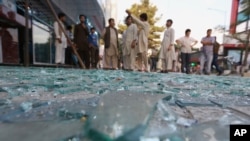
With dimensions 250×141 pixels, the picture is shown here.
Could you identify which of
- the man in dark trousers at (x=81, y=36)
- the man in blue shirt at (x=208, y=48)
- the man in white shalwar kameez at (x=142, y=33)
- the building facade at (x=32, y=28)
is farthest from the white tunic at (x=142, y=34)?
the building facade at (x=32, y=28)

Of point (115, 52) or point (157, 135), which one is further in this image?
point (115, 52)

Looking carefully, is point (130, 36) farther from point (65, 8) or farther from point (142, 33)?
point (65, 8)

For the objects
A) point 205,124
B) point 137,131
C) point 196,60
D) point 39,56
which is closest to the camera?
point 137,131

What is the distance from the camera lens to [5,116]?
2.24 ft

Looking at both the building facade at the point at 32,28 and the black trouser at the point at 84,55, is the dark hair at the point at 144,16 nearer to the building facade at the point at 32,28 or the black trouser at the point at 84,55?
the black trouser at the point at 84,55

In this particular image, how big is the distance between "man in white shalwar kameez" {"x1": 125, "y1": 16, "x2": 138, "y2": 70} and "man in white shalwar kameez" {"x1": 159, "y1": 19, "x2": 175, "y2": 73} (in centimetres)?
80

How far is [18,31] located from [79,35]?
2.21 m

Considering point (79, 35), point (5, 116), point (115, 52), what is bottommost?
point (5, 116)

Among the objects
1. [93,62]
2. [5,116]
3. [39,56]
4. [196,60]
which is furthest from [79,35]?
[196,60]

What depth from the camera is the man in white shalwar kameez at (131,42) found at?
18.1 ft

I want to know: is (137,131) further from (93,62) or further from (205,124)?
(93,62)

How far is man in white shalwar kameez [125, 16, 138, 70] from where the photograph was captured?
18.1 feet

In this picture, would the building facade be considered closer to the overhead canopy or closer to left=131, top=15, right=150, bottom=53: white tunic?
the overhead canopy

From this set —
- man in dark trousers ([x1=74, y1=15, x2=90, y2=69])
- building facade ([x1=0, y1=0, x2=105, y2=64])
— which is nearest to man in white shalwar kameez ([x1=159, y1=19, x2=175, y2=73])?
man in dark trousers ([x1=74, y1=15, x2=90, y2=69])
